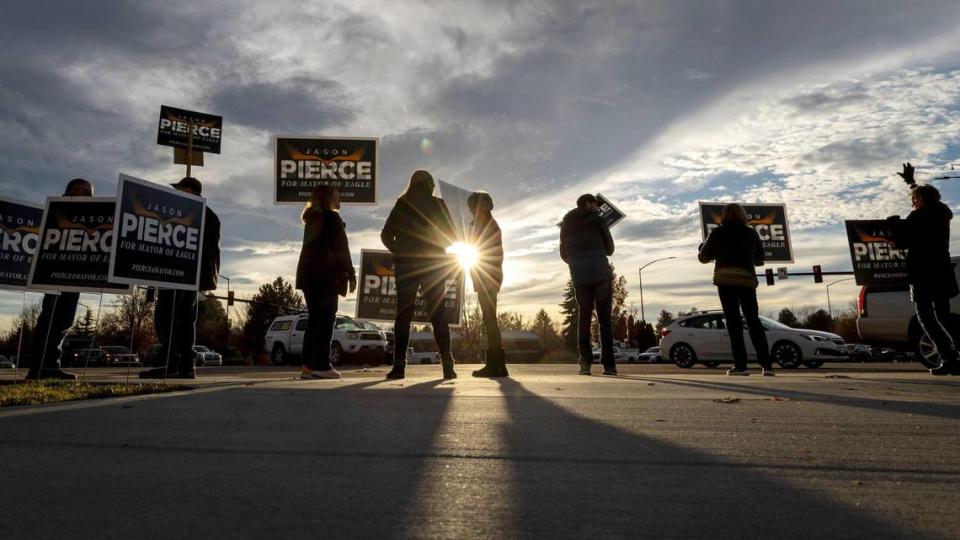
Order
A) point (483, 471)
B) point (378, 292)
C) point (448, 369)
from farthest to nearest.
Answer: point (378, 292)
point (448, 369)
point (483, 471)

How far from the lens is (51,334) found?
21.4 ft

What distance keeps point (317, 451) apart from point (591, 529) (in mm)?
1074

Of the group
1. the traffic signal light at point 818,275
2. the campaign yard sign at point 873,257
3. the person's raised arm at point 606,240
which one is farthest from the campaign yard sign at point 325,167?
the traffic signal light at point 818,275

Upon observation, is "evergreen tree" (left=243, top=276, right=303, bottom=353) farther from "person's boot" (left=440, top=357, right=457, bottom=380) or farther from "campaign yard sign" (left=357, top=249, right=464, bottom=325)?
"person's boot" (left=440, top=357, right=457, bottom=380)

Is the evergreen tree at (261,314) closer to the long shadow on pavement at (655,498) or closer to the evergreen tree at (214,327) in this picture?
the evergreen tree at (214,327)

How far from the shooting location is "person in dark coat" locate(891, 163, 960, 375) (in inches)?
236

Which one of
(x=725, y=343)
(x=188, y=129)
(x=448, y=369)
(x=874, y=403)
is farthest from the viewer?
(x=725, y=343)

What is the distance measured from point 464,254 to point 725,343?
11526 millimetres

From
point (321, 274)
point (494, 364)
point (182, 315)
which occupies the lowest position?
point (494, 364)

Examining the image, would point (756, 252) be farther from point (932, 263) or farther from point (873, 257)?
point (873, 257)

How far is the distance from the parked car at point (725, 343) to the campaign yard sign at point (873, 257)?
1.71m

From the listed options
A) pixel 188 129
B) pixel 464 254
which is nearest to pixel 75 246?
pixel 464 254

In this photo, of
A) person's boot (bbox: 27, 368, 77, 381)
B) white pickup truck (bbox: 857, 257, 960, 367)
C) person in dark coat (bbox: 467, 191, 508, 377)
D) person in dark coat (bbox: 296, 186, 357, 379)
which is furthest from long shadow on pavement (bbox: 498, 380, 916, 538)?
white pickup truck (bbox: 857, 257, 960, 367)

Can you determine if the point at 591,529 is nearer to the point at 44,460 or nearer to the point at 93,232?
the point at 44,460
